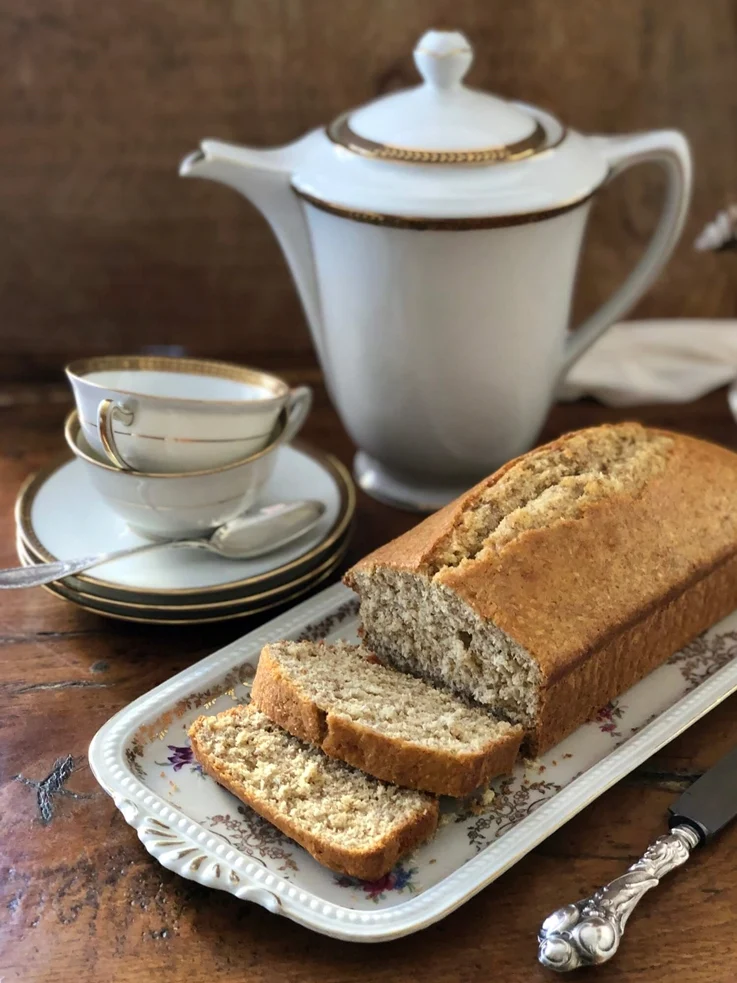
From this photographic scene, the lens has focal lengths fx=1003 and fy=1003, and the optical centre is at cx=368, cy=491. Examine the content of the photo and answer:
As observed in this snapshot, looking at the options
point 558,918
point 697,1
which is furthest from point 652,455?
point 697,1

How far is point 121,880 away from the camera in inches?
34.6

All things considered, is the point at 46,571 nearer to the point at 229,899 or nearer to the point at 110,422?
the point at 110,422

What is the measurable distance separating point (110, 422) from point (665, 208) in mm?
826

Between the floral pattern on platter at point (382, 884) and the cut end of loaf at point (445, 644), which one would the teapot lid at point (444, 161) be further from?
the floral pattern on platter at point (382, 884)

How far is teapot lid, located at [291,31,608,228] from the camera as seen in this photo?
1.19m

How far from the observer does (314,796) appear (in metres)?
0.93

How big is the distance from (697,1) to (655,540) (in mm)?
999

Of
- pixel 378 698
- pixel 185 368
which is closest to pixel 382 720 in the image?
pixel 378 698

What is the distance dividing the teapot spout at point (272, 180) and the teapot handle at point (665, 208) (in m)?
0.39

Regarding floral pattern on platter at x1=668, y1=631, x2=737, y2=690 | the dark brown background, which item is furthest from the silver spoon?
the dark brown background

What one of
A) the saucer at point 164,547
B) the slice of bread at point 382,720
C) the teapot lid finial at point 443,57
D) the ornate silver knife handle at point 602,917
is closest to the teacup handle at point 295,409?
the saucer at point 164,547

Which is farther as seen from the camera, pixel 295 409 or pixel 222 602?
pixel 295 409

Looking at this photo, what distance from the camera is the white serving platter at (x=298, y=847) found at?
0.83 metres

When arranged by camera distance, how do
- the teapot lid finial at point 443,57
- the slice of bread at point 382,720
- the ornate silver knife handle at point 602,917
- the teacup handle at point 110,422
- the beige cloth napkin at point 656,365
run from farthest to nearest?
the beige cloth napkin at point 656,365, the teapot lid finial at point 443,57, the teacup handle at point 110,422, the slice of bread at point 382,720, the ornate silver knife handle at point 602,917
